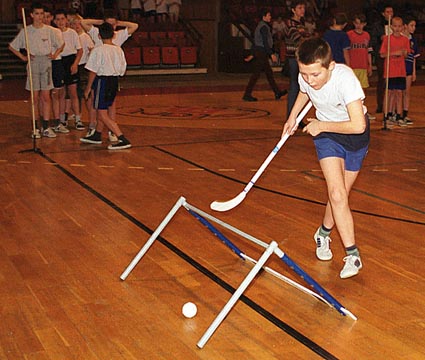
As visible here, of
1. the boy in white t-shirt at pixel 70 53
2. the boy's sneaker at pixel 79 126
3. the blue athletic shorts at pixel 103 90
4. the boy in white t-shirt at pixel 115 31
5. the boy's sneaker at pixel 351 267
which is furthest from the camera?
the boy's sneaker at pixel 79 126

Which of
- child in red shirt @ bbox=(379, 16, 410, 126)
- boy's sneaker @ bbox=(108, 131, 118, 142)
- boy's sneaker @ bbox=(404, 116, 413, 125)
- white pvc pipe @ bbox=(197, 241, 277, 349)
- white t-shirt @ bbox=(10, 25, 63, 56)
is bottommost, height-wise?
boy's sneaker @ bbox=(404, 116, 413, 125)

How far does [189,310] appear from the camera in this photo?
4.12 metres

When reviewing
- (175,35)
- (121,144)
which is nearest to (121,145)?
(121,144)

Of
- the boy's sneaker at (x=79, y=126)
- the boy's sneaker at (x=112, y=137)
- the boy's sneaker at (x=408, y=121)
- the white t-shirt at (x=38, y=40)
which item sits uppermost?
the white t-shirt at (x=38, y=40)

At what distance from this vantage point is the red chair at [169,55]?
19.5 metres

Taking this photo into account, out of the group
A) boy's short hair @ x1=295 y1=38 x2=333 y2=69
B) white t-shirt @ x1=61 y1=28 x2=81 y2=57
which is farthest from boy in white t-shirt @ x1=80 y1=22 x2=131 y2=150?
boy's short hair @ x1=295 y1=38 x2=333 y2=69

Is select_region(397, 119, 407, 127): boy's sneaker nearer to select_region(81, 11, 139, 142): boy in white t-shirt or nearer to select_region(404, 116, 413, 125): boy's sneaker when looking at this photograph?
select_region(404, 116, 413, 125): boy's sneaker

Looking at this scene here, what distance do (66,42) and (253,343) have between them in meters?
7.25

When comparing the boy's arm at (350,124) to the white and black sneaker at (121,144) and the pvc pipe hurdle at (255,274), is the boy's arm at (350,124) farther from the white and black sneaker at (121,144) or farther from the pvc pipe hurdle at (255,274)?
the white and black sneaker at (121,144)

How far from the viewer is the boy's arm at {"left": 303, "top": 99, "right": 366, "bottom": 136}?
4.24 metres

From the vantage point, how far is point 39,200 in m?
6.73

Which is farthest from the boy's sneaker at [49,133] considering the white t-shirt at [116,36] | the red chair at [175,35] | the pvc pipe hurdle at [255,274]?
the red chair at [175,35]

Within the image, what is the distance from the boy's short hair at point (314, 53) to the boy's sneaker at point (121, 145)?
5301 mm

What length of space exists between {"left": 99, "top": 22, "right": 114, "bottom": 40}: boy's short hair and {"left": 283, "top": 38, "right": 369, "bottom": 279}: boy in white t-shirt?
4602 millimetres
